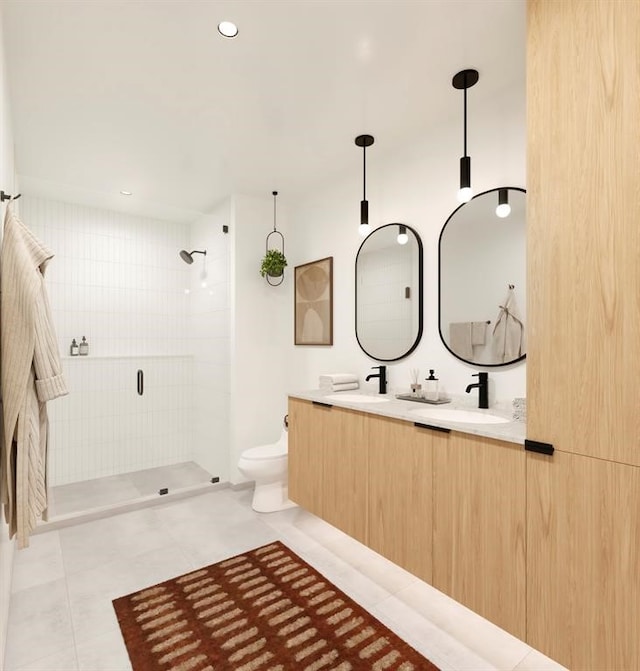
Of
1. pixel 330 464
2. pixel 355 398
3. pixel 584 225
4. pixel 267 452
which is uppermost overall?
pixel 584 225

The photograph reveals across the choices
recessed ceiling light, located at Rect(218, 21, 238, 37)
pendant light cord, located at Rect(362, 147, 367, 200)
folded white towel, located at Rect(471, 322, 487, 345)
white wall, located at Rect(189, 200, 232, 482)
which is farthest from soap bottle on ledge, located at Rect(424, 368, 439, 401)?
recessed ceiling light, located at Rect(218, 21, 238, 37)

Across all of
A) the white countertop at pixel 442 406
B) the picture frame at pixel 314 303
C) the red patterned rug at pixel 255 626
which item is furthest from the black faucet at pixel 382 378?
the red patterned rug at pixel 255 626

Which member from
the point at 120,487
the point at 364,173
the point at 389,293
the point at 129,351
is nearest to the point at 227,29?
the point at 364,173

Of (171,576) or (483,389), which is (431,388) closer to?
(483,389)

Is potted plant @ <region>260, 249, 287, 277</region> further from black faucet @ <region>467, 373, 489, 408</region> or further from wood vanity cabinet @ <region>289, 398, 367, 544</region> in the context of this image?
black faucet @ <region>467, 373, 489, 408</region>

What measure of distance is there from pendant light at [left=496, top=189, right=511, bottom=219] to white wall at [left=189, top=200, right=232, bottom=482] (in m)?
2.24

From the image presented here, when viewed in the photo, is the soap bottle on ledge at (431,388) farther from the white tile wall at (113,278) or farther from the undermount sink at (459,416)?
the white tile wall at (113,278)

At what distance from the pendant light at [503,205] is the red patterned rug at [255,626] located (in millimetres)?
2027

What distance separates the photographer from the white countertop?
1.57 m

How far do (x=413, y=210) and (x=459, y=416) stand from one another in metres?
1.31

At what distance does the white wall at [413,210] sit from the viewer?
2086mm

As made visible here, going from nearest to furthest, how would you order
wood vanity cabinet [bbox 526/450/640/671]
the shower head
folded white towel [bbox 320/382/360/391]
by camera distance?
wood vanity cabinet [bbox 526/450/640/671] < folded white towel [bbox 320/382/360/391] < the shower head

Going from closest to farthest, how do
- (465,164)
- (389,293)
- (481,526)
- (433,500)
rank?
(481,526) < (433,500) < (465,164) < (389,293)

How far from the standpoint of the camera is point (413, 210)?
2.58m
